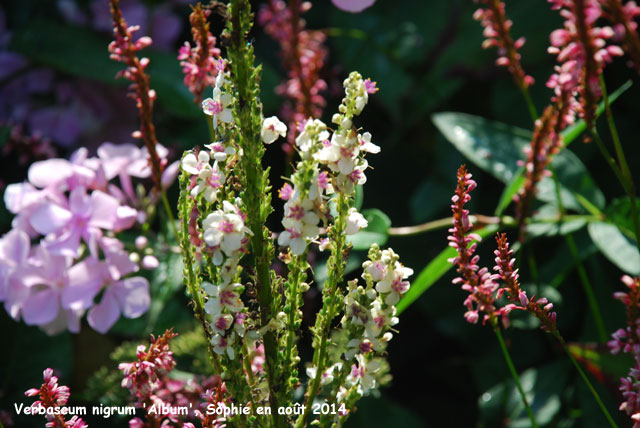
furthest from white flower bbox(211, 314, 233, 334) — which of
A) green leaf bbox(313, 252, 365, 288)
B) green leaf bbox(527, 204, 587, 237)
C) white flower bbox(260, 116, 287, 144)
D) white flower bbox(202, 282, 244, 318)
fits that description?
green leaf bbox(527, 204, 587, 237)

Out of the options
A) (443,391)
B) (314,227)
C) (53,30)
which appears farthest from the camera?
(53,30)

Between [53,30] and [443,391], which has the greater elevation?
[53,30]

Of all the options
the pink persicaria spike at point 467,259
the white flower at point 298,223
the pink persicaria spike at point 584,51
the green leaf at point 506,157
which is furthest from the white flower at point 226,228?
the green leaf at point 506,157

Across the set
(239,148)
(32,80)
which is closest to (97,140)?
(32,80)

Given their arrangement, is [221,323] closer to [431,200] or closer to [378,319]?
[378,319]

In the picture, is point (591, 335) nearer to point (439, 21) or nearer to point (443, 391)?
point (443, 391)

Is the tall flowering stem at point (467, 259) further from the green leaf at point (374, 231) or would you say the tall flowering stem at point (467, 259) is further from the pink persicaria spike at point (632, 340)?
the green leaf at point (374, 231)
